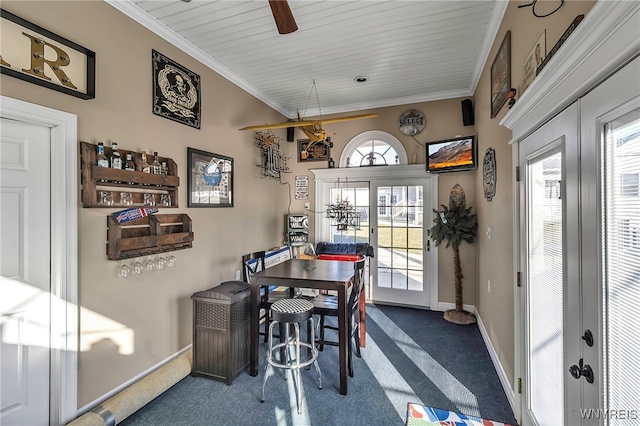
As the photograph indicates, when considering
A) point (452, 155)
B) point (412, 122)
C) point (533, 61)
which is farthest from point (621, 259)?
point (412, 122)

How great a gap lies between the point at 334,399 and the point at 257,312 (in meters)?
0.94

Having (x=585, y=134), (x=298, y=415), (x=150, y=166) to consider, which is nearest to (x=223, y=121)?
(x=150, y=166)

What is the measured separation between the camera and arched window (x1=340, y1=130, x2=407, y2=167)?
4457 millimetres

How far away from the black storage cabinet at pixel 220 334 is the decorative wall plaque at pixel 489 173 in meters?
2.60

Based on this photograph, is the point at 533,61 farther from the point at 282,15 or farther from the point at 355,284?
the point at 355,284

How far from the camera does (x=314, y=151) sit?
191 inches

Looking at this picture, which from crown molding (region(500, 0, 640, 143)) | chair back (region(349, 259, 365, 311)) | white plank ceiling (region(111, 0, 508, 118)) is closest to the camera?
crown molding (region(500, 0, 640, 143))

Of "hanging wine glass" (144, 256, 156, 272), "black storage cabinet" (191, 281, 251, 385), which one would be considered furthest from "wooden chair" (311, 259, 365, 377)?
"hanging wine glass" (144, 256, 156, 272)

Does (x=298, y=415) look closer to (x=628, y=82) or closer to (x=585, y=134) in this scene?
(x=585, y=134)

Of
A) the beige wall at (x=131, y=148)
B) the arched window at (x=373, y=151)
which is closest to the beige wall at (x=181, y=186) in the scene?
the beige wall at (x=131, y=148)

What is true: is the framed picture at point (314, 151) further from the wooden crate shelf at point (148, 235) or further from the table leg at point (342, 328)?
the table leg at point (342, 328)

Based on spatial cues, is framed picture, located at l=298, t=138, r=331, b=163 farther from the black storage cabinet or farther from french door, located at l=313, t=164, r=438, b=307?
the black storage cabinet

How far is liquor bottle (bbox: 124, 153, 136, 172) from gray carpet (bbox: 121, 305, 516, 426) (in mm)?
1838

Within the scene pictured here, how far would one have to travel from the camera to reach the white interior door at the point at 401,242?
434cm
